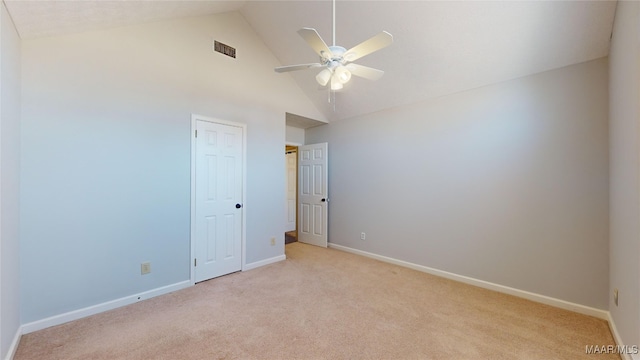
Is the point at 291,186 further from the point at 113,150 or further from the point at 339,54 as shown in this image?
the point at 339,54

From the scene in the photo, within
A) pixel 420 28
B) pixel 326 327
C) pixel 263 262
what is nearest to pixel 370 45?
pixel 420 28

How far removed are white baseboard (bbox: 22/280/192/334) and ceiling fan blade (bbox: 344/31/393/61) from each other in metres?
3.07

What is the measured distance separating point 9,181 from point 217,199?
5.92ft

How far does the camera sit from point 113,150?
2562 millimetres

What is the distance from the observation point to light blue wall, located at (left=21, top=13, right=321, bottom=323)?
2207mm

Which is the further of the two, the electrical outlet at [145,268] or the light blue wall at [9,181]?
the electrical outlet at [145,268]

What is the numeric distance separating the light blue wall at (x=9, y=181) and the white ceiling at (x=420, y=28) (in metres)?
0.24

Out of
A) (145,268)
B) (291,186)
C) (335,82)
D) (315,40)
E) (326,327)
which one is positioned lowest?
(326,327)

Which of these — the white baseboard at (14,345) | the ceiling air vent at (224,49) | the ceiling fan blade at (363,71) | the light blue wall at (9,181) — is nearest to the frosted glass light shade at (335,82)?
the ceiling fan blade at (363,71)

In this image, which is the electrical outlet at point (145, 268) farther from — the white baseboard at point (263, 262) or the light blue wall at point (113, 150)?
the white baseboard at point (263, 262)

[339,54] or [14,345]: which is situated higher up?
[339,54]

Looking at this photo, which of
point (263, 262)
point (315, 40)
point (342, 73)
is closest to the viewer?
point (315, 40)

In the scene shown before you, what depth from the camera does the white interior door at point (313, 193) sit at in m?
4.96

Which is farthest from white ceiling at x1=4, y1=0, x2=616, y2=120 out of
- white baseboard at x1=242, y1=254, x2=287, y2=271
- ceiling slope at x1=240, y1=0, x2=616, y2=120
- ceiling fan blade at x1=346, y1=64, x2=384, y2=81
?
white baseboard at x1=242, y1=254, x2=287, y2=271
